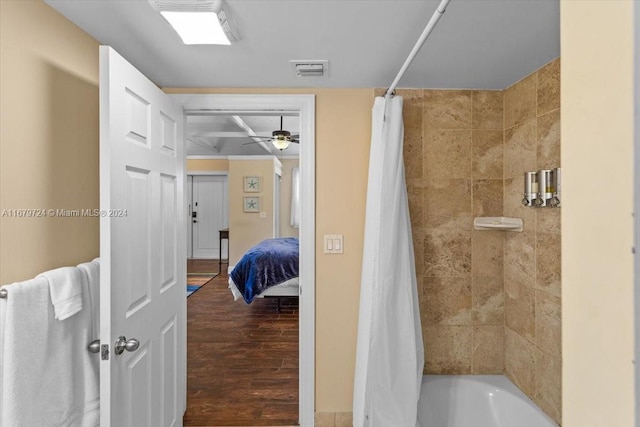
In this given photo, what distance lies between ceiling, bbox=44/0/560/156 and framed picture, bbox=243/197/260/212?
4.57 meters

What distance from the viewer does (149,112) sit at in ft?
5.23

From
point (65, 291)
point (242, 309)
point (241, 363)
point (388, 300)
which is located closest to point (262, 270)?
point (242, 309)

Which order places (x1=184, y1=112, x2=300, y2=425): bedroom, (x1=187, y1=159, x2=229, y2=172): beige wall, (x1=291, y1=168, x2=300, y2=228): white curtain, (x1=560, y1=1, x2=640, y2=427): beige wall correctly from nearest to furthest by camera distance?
(x1=560, y1=1, x2=640, y2=427): beige wall → (x1=184, y1=112, x2=300, y2=425): bedroom → (x1=291, y1=168, x2=300, y2=228): white curtain → (x1=187, y1=159, x2=229, y2=172): beige wall

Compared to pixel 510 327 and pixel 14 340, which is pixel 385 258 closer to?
pixel 510 327

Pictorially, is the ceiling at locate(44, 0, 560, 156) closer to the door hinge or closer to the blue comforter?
the door hinge

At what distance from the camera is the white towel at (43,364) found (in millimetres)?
1055

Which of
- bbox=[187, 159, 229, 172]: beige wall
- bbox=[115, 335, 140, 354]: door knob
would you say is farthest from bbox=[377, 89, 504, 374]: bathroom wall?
bbox=[187, 159, 229, 172]: beige wall

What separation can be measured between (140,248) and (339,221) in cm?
113

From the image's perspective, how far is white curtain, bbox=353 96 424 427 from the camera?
179 cm

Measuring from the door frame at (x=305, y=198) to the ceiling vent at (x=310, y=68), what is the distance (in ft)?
0.73

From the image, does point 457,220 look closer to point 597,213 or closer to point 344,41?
point 344,41

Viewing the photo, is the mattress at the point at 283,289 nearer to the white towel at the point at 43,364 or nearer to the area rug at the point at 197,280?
the area rug at the point at 197,280

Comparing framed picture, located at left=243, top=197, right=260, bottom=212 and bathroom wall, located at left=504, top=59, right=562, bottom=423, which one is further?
framed picture, located at left=243, top=197, right=260, bottom=212

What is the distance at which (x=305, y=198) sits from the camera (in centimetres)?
213
